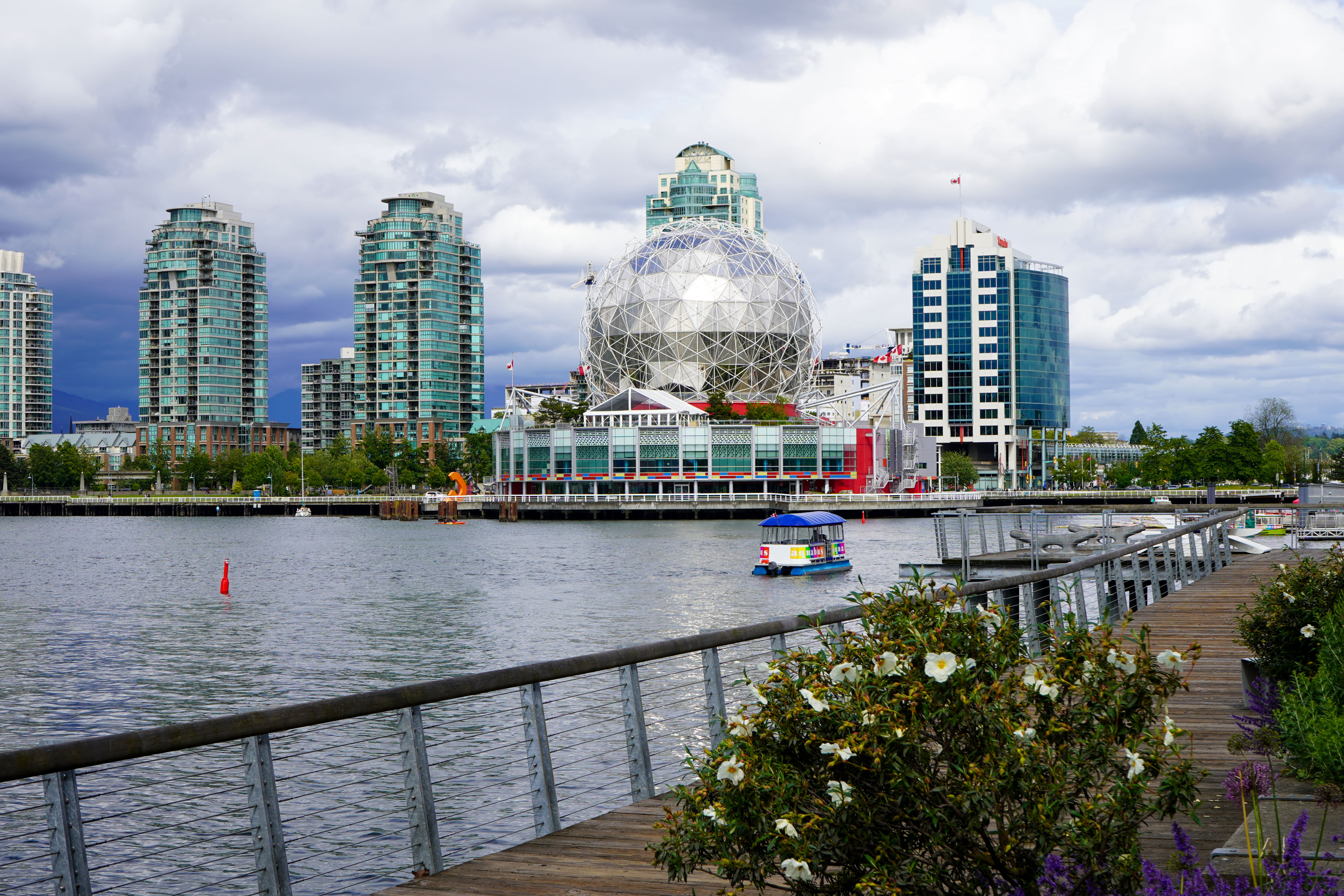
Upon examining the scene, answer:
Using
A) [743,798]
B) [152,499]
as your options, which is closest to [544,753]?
[743,798]

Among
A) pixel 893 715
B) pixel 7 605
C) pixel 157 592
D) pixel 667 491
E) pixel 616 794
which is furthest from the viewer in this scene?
pixel 667 491

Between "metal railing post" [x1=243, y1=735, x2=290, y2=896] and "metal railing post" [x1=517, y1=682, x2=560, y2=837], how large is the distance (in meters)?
2.01

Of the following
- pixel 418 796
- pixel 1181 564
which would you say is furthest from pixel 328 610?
pixel 418 796

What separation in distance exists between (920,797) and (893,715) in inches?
14.5

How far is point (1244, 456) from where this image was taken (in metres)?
148

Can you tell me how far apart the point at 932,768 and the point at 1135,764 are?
83 cm

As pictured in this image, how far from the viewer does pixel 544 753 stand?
8.29m

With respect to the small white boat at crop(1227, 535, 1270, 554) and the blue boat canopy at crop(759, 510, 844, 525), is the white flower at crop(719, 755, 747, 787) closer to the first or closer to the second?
the small white boat at crop(1227, 535, 1270, 554)

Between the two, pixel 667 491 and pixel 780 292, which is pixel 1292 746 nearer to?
pixel 667 491

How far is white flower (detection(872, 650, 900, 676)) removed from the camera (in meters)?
4.75

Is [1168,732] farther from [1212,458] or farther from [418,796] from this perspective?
[1212,458]

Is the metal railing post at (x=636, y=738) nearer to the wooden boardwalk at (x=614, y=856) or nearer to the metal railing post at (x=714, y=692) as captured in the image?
the wooden boardwalk at (x=614, y=856)

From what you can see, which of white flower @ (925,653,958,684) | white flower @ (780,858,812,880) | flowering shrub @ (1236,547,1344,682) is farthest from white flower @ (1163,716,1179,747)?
flowering shrub @ (1236,547,1344,682)

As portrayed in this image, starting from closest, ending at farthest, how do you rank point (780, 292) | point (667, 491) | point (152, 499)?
point (667, 491) → point (780, 292) → point (152, 499)
